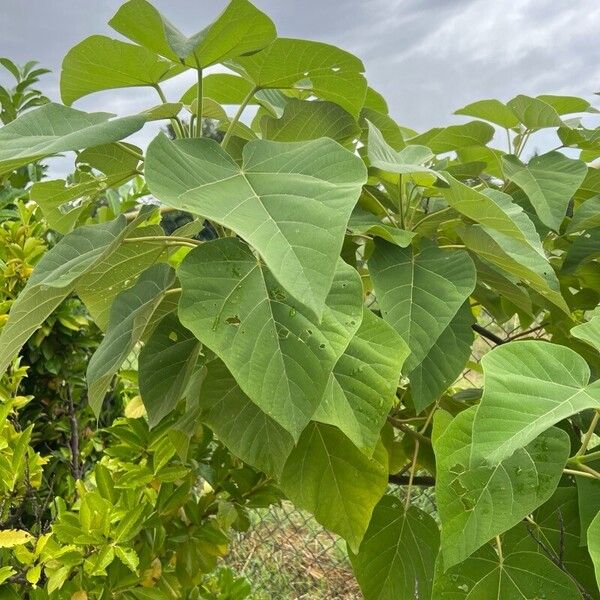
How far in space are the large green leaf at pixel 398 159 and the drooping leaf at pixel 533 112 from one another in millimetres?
230

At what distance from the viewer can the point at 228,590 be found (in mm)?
1531

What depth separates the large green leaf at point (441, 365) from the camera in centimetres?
67

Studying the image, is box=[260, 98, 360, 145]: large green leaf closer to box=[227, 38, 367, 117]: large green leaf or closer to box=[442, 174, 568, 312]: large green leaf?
box=[227, 38, 367, 117]: large green leaf

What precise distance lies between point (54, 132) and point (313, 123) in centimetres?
27

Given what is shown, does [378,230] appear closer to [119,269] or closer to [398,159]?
[398,159]

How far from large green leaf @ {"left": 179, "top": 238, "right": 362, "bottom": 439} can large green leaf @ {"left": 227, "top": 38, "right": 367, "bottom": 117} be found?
0.77ft

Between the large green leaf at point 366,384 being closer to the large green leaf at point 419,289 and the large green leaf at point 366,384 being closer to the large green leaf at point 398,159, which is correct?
the large green leaf at point 419,289

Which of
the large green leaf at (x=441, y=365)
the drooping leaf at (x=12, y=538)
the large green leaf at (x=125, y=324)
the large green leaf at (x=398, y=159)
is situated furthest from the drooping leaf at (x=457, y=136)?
the drooping leaf at (x=12, y=538)

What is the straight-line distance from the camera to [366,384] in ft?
2.01

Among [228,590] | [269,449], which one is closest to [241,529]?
[228,590]

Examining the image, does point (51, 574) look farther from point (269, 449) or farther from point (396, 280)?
point (396, 280)

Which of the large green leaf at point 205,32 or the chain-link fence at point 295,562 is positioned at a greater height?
the large green leaf at point 205,32

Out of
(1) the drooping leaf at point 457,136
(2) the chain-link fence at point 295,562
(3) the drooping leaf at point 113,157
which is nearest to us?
A: (3) the drooping leaf at point 113,157

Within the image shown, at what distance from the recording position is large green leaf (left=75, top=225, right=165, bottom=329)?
2.68ft
